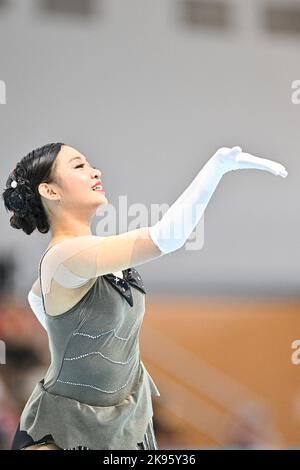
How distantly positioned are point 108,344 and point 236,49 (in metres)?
2.86

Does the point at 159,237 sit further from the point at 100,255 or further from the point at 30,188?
the point at 30,188

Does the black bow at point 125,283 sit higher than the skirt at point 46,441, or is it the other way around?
the black bow at point 125,283

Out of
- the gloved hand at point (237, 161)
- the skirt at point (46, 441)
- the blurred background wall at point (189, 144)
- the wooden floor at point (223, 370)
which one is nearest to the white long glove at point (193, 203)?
the gloved hand at point (237, 161)

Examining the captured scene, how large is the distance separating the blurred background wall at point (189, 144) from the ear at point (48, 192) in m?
0.84

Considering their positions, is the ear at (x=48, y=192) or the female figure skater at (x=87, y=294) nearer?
the female figure skater at (x=87, y=294)

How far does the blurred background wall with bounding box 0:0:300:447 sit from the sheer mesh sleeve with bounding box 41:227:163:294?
3.25 feet

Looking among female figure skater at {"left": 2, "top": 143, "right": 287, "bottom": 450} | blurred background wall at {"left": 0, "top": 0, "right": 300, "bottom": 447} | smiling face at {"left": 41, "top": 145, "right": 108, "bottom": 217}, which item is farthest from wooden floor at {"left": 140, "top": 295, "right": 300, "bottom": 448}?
smiling face at {"left": 41, "top": 145, "right": 108, "bottom": 217}

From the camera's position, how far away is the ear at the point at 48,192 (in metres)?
1.68

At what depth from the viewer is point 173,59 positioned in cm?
378

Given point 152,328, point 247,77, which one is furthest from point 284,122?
point 152,328

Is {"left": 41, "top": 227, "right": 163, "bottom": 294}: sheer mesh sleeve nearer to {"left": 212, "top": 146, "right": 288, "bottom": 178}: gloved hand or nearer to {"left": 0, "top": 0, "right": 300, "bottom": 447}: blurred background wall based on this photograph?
{"left": 212, "top": 146, "right": 288, "bottom": 178}: gloved hand

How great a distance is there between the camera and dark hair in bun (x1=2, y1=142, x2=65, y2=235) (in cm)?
169

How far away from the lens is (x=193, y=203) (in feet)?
4.83

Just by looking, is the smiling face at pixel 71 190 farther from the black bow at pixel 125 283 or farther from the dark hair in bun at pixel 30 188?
the black bow at pixel 125 283
